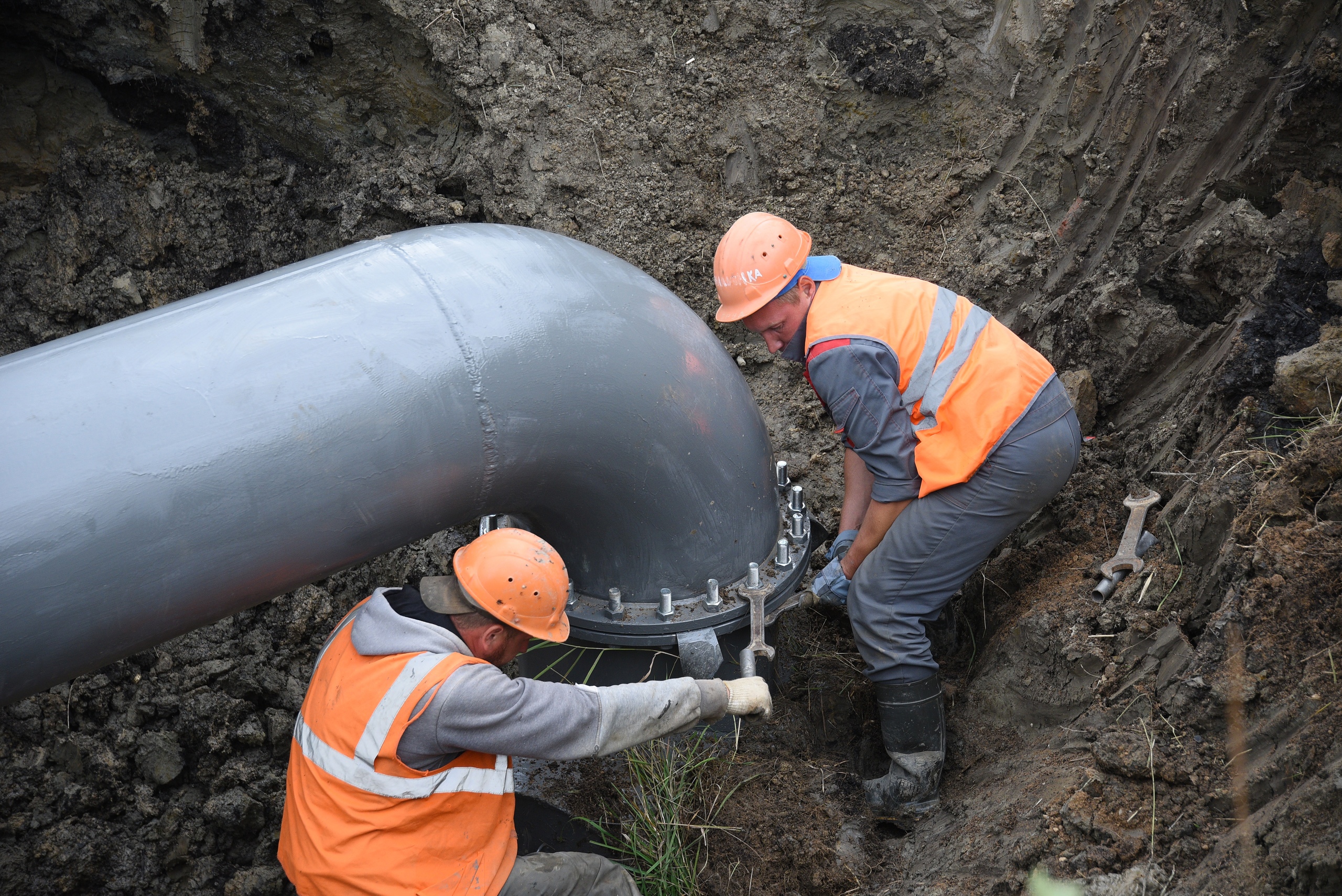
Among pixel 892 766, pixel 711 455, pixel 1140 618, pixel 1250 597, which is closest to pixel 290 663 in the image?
pixel 711 455

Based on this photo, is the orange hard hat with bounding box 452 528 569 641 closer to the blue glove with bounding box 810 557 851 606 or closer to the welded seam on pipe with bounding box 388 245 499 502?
the welded seam on pipe with bounding box 388 245 499 502

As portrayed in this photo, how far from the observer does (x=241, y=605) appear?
1969 mm

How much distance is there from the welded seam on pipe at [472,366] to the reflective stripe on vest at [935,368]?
1159 millimetres

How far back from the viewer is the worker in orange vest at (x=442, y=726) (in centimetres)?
200

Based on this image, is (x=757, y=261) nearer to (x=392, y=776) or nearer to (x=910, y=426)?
(x=910, y=426)

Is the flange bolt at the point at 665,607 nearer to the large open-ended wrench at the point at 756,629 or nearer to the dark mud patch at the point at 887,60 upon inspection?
the large open-ended wrench at the point at 756,629

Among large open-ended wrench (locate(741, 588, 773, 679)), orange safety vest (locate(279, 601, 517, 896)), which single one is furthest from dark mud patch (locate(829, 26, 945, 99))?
orange safety vest (locate(279, 601, 517, 896))

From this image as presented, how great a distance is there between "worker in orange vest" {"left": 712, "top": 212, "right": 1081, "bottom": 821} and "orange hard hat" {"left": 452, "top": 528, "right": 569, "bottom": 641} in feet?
2.94

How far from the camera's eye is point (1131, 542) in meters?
2.77

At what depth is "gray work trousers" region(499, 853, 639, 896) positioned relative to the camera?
2328mm

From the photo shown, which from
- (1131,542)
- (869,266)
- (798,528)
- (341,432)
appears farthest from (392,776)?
(869,266)

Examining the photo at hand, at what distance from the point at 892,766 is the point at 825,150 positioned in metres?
2.81

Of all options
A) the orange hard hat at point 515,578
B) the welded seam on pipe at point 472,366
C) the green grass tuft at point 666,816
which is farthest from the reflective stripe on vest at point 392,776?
the green grass tuft at point 666,816

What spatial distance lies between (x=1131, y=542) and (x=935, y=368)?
0.82 meters
